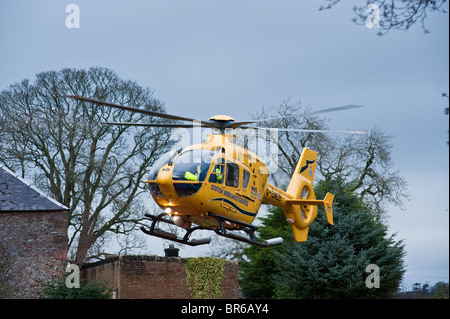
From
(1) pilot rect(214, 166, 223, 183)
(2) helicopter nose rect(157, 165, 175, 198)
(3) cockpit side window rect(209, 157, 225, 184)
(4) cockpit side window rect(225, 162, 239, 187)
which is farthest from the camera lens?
(4) cockpit side window rect(225, 162, 239, 187)

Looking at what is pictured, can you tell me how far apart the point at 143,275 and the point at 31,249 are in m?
5.55

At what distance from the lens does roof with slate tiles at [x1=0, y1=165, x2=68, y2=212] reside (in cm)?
3647

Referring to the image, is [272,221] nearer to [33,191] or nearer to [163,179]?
[33,191]

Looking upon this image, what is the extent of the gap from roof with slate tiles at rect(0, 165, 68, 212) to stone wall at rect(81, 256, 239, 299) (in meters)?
3.85

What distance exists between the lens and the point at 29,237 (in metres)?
36.6

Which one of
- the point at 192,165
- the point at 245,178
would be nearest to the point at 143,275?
the point at 245,178

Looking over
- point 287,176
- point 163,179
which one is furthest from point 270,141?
point 163,179

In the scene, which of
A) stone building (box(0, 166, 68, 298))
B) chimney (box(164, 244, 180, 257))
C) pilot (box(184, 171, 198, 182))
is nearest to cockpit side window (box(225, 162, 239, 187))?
pilot (box(184, 171, 198, 182))

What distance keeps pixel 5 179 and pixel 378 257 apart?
1936 centimetres

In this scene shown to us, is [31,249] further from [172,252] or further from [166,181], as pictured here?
[166,181]

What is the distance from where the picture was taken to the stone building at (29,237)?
3606 cm

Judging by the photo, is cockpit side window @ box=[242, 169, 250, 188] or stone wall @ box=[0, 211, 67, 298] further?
stone wall @ box=[0, 211, 67, 298]

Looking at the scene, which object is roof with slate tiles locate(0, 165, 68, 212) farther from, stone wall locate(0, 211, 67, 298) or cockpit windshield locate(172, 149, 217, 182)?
cockpit windshield locate(172, 149, 217, 182)

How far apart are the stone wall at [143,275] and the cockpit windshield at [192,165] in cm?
1470
